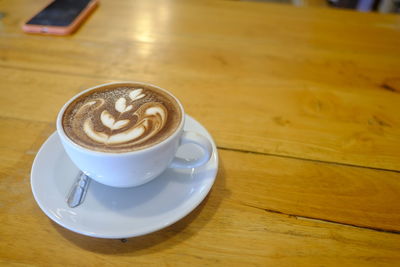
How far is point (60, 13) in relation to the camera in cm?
94

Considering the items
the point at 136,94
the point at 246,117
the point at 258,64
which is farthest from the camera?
the point at 258,64

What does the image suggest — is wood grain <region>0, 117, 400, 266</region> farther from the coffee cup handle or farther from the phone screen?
the phone screen

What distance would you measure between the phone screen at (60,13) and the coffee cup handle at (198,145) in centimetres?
62

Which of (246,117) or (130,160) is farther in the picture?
(246,117)

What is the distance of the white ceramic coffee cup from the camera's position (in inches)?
15.9

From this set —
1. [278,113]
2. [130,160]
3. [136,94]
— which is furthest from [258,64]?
[130,160]

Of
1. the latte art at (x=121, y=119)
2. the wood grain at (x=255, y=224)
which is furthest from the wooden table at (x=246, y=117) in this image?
the latte art at (x=121, y=119)

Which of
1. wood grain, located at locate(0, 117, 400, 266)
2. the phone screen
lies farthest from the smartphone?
wood grain, located at locate(0, 117, 400, 266)

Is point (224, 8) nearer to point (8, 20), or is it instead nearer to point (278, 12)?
point (278, 12)

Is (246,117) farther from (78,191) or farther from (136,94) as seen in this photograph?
(78,191)

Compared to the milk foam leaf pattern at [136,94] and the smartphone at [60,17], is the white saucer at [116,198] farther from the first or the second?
the smartphone at [60,17]

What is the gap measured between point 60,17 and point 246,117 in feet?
2.05

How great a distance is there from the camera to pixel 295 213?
469 millimetres

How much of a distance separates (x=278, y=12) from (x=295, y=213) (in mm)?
755
